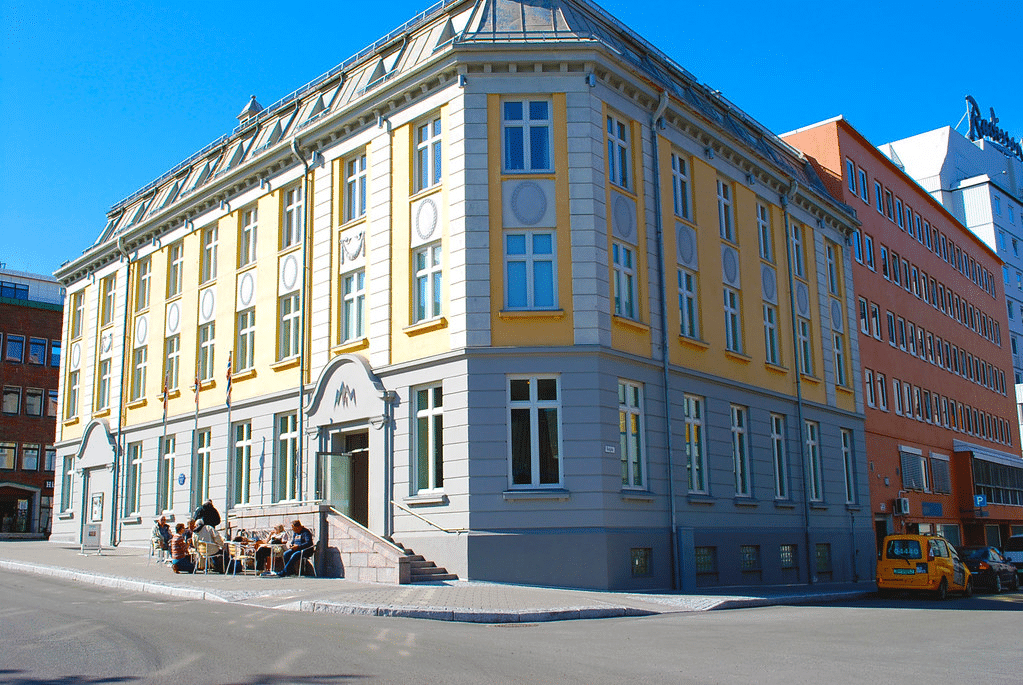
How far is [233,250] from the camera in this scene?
28.2 metres

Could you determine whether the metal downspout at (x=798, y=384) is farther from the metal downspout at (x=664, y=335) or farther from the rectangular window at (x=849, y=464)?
the metal downspout at (x=664, y=335)

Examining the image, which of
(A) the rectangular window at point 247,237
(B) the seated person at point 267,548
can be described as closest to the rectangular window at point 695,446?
(B) the seated person at point 267,548

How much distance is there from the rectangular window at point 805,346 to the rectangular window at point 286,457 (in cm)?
1543

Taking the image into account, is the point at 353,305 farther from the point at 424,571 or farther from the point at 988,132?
the point at 988,132

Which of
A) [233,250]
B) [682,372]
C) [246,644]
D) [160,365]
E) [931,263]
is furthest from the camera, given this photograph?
[931,263]

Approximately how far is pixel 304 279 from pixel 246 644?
15855mm

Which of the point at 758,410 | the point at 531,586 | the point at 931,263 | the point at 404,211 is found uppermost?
the point at 931,263

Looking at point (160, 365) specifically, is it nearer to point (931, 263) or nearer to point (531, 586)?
point (531, 586)

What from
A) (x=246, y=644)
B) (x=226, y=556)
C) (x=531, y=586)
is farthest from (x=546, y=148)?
(x=246, y=644)

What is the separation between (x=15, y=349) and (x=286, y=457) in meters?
41.3

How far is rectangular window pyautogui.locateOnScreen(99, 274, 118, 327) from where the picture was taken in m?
35.2

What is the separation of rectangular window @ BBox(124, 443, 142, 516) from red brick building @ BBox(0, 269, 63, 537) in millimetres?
29417

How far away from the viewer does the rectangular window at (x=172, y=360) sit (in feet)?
99.6

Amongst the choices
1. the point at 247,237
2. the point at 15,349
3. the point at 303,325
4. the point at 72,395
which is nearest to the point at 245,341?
the point at 247,237
